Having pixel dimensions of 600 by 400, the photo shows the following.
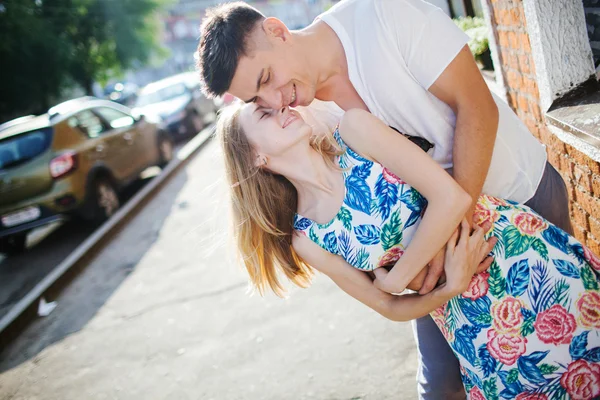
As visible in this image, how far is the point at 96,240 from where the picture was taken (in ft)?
23.9

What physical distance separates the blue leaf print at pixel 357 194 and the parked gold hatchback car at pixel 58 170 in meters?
6.45

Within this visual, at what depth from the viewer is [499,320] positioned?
6.03ft

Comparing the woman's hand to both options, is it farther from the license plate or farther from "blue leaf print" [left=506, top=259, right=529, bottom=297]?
the license plate

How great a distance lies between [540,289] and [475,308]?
0.22m

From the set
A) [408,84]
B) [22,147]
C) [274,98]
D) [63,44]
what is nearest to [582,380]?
[408,84]

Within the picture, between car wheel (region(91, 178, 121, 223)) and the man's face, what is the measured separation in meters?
6.61

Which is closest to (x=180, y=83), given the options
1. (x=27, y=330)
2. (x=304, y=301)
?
(x=27, y=330)

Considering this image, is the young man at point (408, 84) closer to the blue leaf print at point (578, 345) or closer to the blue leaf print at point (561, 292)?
the blue leaf print at point (561, 292)

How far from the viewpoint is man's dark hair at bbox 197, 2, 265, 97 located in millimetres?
2051

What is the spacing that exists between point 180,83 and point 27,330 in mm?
11186

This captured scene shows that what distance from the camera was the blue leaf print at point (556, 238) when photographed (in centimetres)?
187

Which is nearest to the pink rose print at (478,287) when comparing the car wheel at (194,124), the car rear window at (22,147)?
the car rear window at (22,147)

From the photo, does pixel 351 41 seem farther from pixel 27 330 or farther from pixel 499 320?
pixel 27 330

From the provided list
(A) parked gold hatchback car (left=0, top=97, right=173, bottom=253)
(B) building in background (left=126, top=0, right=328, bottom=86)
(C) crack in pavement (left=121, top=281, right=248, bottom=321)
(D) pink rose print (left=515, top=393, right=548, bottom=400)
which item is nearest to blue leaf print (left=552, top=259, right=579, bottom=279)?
(D) pink rose print (left=515, top=393, right=548, bottom=400)
